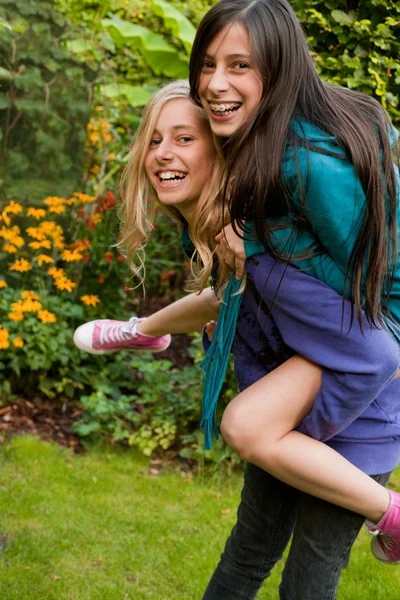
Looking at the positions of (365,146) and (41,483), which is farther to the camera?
(41,483)

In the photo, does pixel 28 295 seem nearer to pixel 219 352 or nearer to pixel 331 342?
pixel 219 352

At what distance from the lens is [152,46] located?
5375 mm

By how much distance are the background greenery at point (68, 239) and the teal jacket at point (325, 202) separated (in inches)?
80.7

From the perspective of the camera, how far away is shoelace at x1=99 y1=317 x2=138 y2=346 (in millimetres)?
2709

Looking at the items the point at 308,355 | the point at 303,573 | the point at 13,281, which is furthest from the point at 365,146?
the point at 13,281

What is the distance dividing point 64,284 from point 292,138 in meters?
2.60

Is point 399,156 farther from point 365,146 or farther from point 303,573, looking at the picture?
point 303,573

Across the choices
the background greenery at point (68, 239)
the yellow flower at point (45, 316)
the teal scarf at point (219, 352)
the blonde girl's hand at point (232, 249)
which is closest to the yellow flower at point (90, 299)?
the background greenery at point (68, 239)

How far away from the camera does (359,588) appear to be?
9.91 ft

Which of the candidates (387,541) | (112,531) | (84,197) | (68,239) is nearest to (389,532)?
(387,541)

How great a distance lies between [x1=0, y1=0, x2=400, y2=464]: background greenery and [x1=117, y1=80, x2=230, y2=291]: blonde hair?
145 centimetres

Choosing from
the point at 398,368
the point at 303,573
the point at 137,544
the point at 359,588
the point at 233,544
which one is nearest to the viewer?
the point at 398,368

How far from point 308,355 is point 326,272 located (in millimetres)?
204

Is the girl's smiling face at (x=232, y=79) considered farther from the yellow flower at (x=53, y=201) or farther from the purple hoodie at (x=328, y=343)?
the yellow flower at (x=53, y=201)
